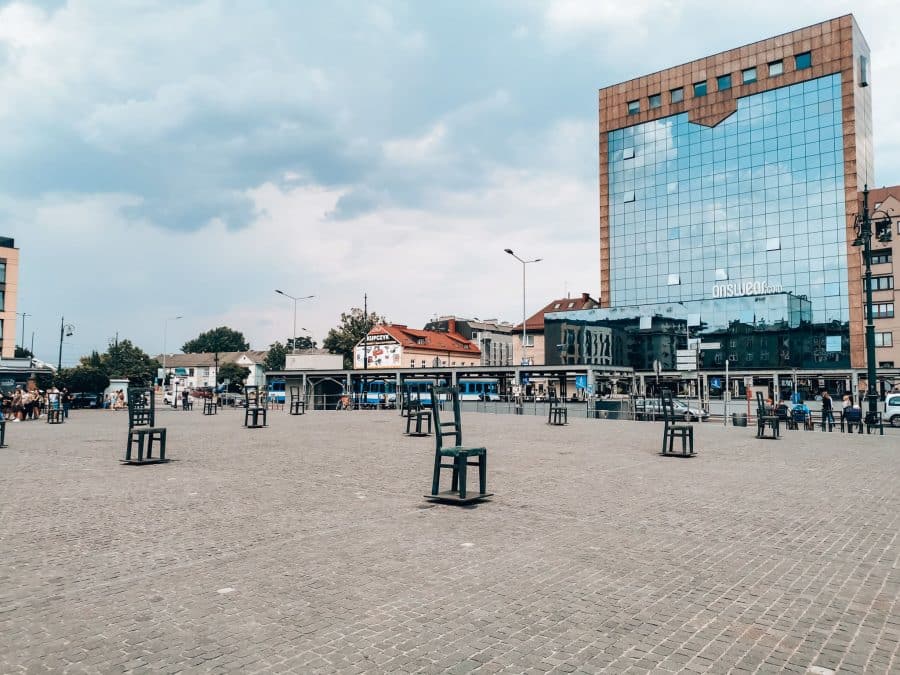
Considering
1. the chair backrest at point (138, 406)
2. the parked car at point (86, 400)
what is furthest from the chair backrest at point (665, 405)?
the parked car at point (86, 400)

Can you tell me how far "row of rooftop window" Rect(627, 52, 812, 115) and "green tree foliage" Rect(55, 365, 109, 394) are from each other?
70.5 metres

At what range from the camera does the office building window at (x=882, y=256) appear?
225 ft

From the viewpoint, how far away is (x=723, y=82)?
3095 inches

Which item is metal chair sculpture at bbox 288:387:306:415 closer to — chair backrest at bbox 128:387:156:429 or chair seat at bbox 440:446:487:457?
chair backrest at bbox 128:387:156:429

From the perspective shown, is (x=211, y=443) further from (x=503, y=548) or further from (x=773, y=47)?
(x=773, y=47)

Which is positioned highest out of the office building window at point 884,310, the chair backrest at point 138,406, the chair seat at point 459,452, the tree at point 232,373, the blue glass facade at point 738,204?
the blue glass facade at point 738,204

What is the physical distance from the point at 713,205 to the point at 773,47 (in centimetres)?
1916

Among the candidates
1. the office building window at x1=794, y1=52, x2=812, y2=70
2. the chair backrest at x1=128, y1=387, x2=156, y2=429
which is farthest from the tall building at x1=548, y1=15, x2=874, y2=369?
the chair backrest at x1=128, y1=387, x2=156, y2=429

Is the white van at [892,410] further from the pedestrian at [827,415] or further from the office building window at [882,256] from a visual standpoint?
the office building window at [882,256]

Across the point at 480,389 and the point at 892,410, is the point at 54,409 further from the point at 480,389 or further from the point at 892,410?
the point at 892,410

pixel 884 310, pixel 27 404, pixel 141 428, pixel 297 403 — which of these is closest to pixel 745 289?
pixel 884 310

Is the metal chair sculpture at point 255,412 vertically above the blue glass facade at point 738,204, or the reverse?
the blue glass facade at point 738,204

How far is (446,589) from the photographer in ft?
16.8

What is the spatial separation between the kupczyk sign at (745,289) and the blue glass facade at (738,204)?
12cm
